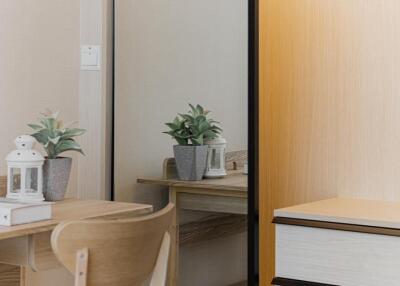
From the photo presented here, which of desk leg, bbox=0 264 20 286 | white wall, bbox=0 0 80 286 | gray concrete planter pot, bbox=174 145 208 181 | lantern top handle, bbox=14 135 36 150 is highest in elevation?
white wall, bbox=0 0 80 286

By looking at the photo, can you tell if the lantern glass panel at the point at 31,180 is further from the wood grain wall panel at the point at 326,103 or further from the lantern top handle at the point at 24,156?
the wood grain wall panel at the point at 326,103

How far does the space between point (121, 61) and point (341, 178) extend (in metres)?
1.12

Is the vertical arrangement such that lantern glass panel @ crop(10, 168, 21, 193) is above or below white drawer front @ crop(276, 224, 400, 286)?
above

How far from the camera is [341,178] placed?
2.25 meters

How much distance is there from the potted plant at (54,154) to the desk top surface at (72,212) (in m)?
0.05

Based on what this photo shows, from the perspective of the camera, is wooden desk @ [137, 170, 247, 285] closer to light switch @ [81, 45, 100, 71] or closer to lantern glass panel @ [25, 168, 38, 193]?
light switch @ [81, 45, 100, 71]

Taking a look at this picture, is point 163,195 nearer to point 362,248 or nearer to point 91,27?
point 91,27

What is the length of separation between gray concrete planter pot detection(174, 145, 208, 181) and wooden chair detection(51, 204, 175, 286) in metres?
0.81

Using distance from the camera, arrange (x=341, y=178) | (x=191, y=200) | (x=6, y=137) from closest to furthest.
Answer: (x=341, y=178)
(x=6, y=137)
(x=191, y=200)

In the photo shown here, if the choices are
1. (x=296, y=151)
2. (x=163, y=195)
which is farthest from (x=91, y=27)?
(x=296, y=151)

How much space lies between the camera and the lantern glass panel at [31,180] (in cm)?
219

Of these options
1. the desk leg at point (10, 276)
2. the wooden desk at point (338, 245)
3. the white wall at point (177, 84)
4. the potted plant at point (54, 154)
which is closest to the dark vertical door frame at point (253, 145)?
the white wall at point (177, 84)

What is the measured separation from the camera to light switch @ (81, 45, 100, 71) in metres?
2.79

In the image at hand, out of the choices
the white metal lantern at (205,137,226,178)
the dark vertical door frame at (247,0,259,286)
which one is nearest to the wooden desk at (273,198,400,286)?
the dark vertical door frame at (247,0,259,286)
